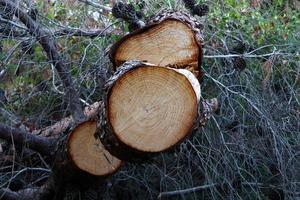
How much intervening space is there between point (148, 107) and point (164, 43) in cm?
44

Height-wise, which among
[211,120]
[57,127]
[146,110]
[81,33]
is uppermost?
[146,110]

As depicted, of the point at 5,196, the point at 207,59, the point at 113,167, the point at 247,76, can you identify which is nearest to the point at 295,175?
the point at 247,76

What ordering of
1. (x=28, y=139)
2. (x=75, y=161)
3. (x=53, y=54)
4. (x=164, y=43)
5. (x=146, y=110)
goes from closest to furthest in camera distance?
1. (x=146, y=110)
2. (x=164, y=43)
3. (x=75, y=161)
4. (x=28, y=139)
5. (x=53, y=54)

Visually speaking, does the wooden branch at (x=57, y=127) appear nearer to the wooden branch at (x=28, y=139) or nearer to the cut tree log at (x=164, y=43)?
the wooden branch at (x=28, y=139)

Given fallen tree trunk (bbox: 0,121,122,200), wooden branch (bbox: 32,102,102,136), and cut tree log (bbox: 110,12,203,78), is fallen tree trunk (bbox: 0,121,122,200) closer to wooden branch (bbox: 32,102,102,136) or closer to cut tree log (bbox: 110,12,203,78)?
wooden branch (bbox: 32,102,102,136)

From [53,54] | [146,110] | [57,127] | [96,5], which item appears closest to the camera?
[146,110]

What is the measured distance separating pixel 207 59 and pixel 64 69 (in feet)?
3.12

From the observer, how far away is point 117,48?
242 cm

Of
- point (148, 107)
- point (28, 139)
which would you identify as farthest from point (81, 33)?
point (148, 107)

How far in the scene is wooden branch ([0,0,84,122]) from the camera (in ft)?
9.46

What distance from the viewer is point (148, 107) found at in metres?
2.08

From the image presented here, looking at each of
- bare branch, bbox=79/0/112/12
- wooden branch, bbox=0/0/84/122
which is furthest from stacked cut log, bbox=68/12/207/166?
bare branch, bbox=79/0/112/12

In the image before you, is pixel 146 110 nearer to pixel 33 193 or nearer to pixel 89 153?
pixel 89 153

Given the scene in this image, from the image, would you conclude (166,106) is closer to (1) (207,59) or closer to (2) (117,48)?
(2) (117,48)
